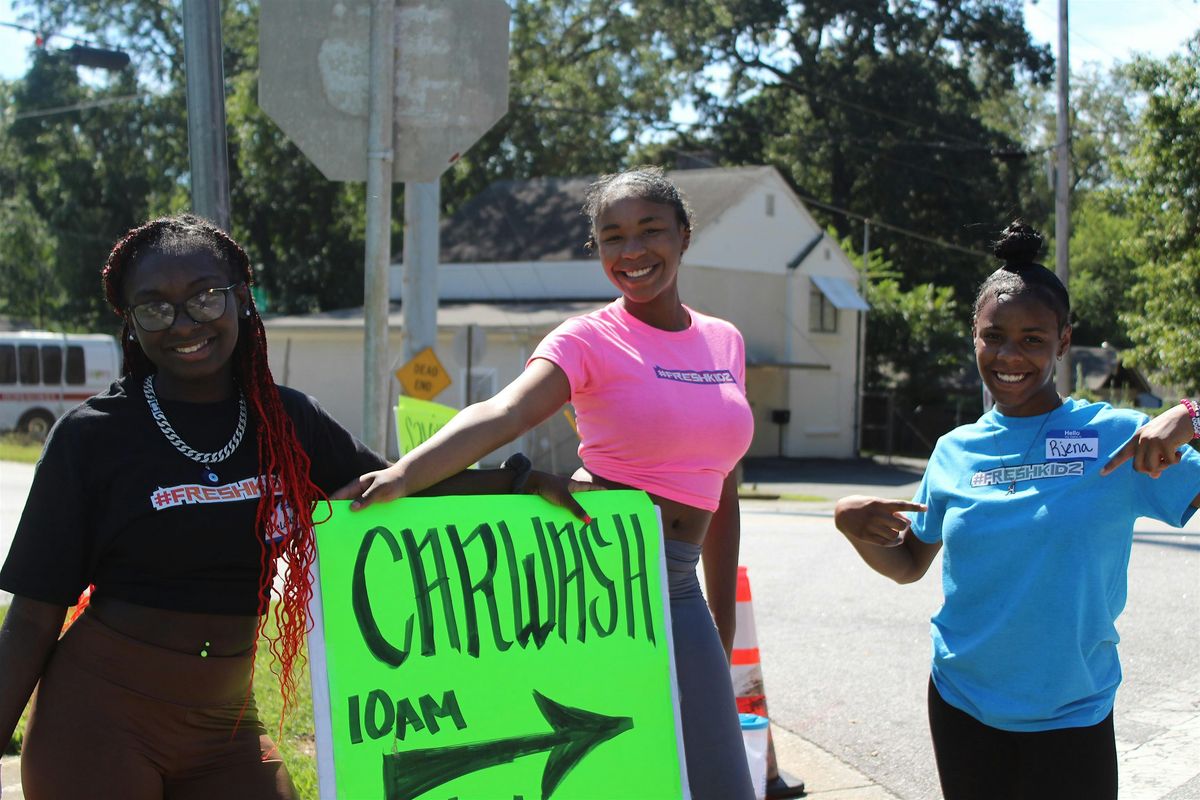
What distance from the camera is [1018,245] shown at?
3.11 metres

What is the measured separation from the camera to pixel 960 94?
48.6 meters

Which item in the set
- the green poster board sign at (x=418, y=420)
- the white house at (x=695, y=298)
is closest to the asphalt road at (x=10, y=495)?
the green poster board sign at (x=418, y=420)

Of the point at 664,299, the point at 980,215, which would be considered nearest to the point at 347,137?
the point at 664,299

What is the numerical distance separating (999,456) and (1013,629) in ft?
1.37

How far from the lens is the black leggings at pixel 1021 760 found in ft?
9.20

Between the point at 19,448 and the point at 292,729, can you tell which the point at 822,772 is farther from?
the point at 19,448

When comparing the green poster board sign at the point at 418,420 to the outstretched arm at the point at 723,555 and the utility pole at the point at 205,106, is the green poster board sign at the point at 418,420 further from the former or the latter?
the outstretched arm at the point at 723,555

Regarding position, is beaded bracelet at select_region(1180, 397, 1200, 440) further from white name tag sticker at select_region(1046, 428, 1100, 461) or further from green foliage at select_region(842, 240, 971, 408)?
green foliage at select_region(842, 240, 971, 408)

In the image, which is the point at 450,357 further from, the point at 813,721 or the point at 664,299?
the point at 664,299

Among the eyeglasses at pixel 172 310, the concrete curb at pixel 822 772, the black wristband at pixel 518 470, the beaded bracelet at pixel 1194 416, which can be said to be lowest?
the concrete curb at pixel 822 772

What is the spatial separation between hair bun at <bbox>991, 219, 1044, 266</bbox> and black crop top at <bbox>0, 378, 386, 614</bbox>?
1.87 m

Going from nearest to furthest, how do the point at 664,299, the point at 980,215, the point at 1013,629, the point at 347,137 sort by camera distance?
the point at 1013,629, the point at 664,299, the point at 347,137, the point at 980,215

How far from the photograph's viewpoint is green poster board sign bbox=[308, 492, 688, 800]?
8.72ft

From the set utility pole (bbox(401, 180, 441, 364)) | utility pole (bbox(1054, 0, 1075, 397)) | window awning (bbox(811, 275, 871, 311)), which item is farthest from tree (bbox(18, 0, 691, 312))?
utility pole (bbox(401, 180, 441, 364))
